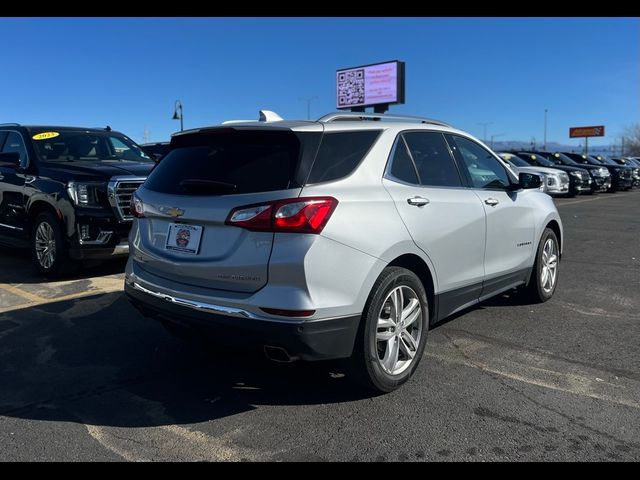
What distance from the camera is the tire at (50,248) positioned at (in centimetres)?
660

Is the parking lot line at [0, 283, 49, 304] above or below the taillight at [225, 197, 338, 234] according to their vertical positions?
below

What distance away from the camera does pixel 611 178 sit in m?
26.1

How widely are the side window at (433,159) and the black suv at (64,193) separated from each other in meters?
3.82

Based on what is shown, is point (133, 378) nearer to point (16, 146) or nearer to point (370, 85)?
point (16, 146)

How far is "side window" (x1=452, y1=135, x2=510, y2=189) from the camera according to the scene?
472 centimetres

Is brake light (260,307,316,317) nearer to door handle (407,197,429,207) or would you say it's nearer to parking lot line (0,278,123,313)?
door handle (407,197,429,207)

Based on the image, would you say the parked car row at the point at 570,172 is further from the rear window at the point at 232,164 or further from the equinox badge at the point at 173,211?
the equinox badge at the point at 173,211

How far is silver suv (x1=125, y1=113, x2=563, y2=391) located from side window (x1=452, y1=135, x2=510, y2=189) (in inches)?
13.5

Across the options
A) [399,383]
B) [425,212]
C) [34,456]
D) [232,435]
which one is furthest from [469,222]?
[34,456]

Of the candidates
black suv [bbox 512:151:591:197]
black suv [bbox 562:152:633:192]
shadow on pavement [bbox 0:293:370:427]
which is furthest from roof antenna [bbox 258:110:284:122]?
black suv [bbox 562:152:633:192]

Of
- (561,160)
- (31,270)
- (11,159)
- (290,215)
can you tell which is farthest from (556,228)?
(561,160)

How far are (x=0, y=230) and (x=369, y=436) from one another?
678 centimetres

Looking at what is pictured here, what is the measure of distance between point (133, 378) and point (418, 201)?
7.72ft

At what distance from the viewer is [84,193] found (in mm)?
6539
